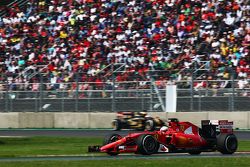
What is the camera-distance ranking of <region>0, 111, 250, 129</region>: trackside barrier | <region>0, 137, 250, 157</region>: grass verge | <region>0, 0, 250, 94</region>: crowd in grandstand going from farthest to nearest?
1. <region>0, 0, 250, 94</region>: crowd in grandstand
2. <region>0, 111, 250, 129</region>: trackside barrier
3. <region>0, 137, 250, 157</region>: grass verge

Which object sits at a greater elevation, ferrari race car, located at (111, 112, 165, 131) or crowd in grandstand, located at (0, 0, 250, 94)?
crowd in grandstand, located at (0, 0, 250, 94)

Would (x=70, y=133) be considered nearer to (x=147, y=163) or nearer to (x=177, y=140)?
(x=177, y=140)

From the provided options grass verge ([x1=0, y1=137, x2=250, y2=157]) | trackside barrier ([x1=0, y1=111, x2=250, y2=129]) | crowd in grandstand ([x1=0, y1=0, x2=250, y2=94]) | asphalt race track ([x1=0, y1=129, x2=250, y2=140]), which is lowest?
grass verge ([x1=0, y1=137, x2=250, y2=157])

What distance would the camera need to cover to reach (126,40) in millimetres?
35031

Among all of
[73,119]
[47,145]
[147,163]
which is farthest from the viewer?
[73,119]

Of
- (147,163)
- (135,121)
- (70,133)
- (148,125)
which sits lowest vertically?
(147,163)

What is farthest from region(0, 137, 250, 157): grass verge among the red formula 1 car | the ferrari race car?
the ferrari race car

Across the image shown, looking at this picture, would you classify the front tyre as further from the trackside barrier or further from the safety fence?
the safety fence

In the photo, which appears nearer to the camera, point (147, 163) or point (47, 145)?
point (147, 163)

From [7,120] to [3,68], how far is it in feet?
12.6

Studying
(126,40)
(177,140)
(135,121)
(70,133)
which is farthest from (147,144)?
(126,40)

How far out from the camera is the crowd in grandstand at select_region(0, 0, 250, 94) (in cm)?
3131

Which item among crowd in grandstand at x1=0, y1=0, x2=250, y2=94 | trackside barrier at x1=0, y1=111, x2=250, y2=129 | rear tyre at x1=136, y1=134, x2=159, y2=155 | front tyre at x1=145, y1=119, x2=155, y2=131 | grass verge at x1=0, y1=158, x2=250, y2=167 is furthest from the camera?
crowd in grandstand at x1=0, y1=0, x2=250, y2=94

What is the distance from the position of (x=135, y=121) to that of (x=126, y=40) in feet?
17.6
